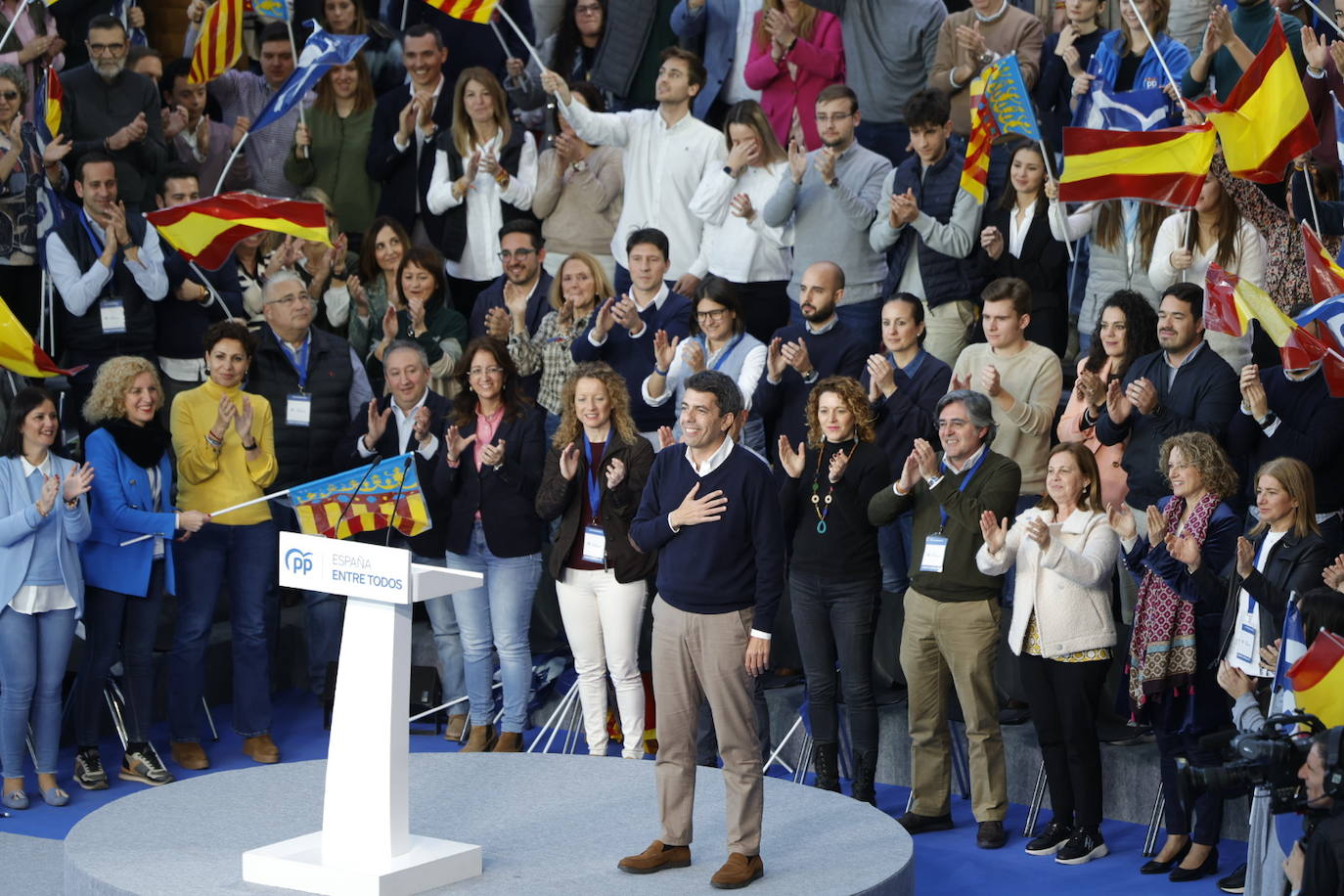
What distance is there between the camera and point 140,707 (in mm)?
9312

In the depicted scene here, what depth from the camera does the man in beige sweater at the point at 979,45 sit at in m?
10.6

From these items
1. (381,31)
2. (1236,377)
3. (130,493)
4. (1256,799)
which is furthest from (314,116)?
(1256,799)

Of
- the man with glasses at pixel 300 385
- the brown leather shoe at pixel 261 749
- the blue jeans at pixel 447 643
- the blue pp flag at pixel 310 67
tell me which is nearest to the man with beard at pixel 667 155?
the blue pp flag at pixel 310 67

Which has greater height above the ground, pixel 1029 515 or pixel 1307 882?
pixel 1029 515

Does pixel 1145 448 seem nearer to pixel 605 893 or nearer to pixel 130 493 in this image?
pixel 605 893

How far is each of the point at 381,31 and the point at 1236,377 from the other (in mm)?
6163

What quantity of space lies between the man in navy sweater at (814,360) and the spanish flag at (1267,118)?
1.91 meters

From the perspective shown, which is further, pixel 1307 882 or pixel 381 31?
pixel 381 31

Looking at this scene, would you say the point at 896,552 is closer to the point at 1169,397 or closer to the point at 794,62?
the point at 1169,397

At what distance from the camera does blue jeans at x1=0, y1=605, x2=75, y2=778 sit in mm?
8750

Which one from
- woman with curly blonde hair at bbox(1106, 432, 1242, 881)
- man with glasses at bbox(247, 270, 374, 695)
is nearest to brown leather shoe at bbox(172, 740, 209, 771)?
man with glasses at bbox(247, 270, 374, 695)

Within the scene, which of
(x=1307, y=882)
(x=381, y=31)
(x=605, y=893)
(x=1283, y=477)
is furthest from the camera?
(x=381, y=31)

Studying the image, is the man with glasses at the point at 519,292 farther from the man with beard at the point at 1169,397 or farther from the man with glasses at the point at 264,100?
the man with beard at the point at 1169,397

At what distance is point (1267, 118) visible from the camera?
827 centimetres
